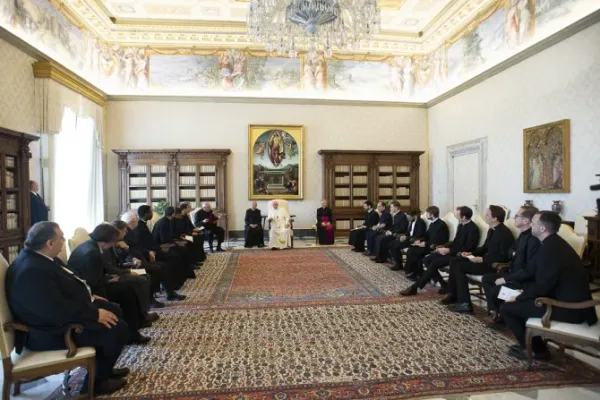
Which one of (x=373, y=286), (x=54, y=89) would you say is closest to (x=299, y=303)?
(x=373, y=286)

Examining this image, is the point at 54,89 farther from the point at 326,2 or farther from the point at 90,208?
the point at 326,2

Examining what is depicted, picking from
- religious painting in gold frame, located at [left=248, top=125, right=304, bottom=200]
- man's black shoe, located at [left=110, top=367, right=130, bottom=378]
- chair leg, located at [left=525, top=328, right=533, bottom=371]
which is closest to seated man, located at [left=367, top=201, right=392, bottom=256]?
religious painting in gold frame, located at [left=248, top=125, right=304, bottom=200]

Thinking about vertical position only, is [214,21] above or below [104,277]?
above

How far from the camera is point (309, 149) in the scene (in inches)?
517

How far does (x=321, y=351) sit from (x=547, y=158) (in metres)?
7.17

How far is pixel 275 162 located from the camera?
510 inches

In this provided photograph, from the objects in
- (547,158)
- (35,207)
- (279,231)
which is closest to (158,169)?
(279,231)

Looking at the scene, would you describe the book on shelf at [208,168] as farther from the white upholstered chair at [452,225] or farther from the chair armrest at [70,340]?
the chair armrest at [70,340]

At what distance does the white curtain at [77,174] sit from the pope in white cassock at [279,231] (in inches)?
204

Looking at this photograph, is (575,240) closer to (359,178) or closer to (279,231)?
(279,231)

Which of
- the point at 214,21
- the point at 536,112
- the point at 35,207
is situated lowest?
the point at 35,207

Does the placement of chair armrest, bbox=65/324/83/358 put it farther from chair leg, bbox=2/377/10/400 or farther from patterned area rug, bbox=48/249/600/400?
patterned area rug, bbox=48/249/600/400

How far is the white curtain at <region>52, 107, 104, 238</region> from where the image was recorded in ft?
31.7

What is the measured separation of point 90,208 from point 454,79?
1210cm
